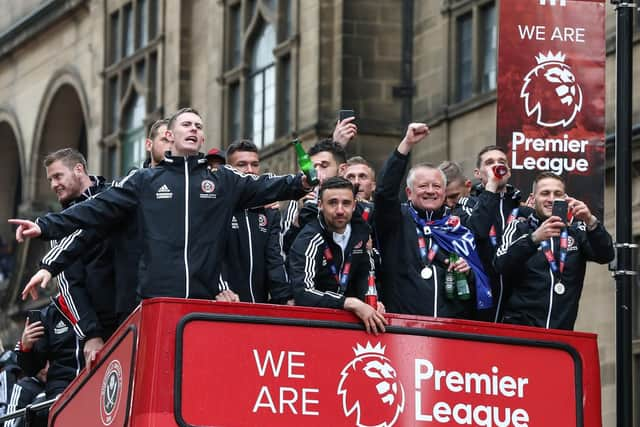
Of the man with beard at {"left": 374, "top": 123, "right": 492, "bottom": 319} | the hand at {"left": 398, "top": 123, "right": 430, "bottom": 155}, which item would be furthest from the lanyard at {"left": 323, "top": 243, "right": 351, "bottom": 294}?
the hand at {"left": 398, "top": 123, "right": 430, "bottom": 155}

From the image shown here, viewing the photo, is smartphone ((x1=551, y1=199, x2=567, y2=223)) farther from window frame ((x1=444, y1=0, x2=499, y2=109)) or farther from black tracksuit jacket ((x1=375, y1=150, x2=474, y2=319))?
window frame ((x1=444, y1=0, x2=499, y2=109))

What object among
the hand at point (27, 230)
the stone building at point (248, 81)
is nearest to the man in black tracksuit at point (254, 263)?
the hand at point (27, 230)

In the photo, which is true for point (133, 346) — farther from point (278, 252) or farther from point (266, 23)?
point (266, 23)

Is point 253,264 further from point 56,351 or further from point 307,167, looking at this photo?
point 56,351

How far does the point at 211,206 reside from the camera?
12188 mm

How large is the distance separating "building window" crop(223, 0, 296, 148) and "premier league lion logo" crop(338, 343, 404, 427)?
78.7ft

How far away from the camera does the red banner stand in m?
10.9

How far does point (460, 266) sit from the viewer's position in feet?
42.5

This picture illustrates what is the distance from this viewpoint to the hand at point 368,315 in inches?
440

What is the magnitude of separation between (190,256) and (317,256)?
847 millimetres

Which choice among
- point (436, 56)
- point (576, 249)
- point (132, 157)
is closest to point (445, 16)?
point (436, 56)

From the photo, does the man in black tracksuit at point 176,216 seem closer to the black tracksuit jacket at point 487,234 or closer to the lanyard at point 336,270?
the lanyard at point 336,270

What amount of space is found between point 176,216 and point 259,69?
81.0ft

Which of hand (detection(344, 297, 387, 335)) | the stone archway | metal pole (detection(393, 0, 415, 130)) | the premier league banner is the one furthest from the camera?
the stone archway
